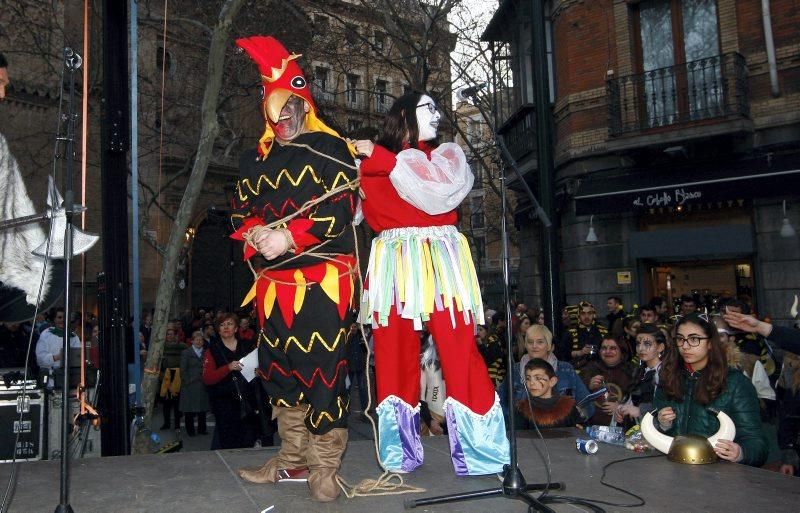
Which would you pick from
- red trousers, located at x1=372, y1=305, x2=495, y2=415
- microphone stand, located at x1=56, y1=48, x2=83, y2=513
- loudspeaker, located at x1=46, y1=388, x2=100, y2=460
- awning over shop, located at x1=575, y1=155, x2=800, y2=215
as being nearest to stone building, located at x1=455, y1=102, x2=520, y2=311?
awning over shop, located at x1=575, y1=155, x2=800, y2=215

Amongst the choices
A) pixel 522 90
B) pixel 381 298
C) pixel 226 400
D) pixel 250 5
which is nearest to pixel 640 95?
pixel 522 90

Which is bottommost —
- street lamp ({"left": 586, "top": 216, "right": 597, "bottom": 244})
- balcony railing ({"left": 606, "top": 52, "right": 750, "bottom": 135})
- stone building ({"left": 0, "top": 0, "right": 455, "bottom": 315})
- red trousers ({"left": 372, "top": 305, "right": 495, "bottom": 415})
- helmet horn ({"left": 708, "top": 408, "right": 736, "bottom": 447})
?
helmet horn ({"left": 708, "top": 408, "right": 736, "bottom": 447})

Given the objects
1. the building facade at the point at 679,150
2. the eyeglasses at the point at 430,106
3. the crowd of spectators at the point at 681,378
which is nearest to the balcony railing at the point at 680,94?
the building facade at the point at 679,150

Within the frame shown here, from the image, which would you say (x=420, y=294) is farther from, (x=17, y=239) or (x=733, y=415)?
(x=17, y=239)

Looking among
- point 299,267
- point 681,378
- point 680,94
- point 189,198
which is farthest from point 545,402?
point 680,94

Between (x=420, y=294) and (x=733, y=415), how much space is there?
1923 millimetres

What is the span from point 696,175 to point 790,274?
2.20 metres

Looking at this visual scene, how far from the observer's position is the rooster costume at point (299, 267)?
3152 mm

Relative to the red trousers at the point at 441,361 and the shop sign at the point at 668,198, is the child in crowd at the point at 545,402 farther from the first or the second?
the shop sign at the point at 668,198

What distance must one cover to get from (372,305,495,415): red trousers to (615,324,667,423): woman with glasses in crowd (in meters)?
1.96

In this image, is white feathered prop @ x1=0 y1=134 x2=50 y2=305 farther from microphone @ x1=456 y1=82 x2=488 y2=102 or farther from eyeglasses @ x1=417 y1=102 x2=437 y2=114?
microphone @ x1=456 y1=82 x2=488 y2=102

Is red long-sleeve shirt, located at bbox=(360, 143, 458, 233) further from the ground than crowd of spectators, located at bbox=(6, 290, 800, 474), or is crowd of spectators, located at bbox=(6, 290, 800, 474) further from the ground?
red long-sleeve shirt, located at bbox=(360, 143, 458, 233)

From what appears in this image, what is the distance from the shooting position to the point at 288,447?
133 inches

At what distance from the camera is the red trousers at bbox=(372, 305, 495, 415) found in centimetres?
352
